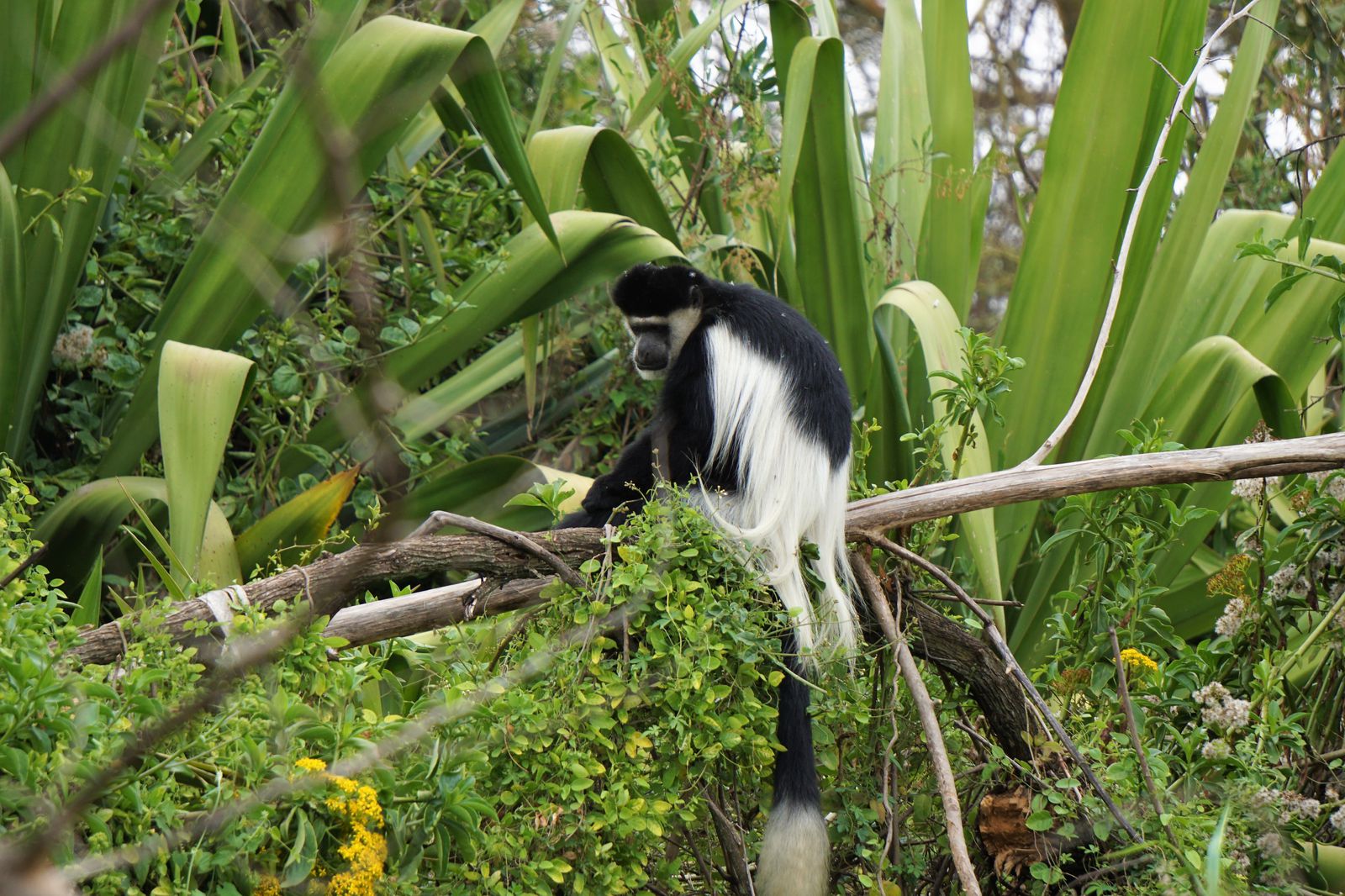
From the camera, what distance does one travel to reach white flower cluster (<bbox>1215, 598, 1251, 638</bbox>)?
175 cm

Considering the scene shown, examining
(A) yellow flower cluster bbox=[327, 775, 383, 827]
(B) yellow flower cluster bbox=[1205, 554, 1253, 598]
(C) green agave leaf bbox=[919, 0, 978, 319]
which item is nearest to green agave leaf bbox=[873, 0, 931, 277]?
(C) green agave leaf bbox=[919, 0, 978, 319]

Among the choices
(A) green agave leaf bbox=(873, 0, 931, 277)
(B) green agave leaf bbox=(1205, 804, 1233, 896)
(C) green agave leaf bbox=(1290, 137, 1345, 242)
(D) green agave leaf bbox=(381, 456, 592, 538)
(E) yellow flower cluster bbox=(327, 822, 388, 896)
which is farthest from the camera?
(A) green agave leaf bbox=(873, 0, 931, 277)

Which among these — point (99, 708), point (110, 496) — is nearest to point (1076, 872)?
point (99, 708)

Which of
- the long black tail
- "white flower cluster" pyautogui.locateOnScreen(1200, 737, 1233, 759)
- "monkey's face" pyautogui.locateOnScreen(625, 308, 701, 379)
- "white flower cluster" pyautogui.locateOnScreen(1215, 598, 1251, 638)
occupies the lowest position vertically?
the long black tail

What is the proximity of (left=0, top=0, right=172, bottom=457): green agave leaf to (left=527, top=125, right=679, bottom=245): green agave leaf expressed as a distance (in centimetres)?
74

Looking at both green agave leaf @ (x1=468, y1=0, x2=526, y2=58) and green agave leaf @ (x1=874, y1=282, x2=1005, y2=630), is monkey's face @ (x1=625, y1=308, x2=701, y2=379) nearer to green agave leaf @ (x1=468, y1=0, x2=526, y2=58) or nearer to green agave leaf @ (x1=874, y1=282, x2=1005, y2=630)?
green agave leaf @ (x1=874, y1=282, x2=1005, y2=630)

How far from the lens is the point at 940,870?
156 centimetres

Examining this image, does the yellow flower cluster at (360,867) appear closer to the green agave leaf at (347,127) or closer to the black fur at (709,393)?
the black fur at (709,393)

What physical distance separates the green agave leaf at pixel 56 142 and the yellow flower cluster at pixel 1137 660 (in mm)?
1806

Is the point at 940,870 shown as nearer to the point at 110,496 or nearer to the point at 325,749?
the point at 325,749

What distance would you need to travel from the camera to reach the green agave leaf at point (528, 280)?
2361mm

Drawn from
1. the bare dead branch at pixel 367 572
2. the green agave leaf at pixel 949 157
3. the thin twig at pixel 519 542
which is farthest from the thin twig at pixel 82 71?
the green agave leaf at pixel 949 157

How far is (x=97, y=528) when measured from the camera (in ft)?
6.51

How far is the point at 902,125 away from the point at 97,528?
215 centimetres
